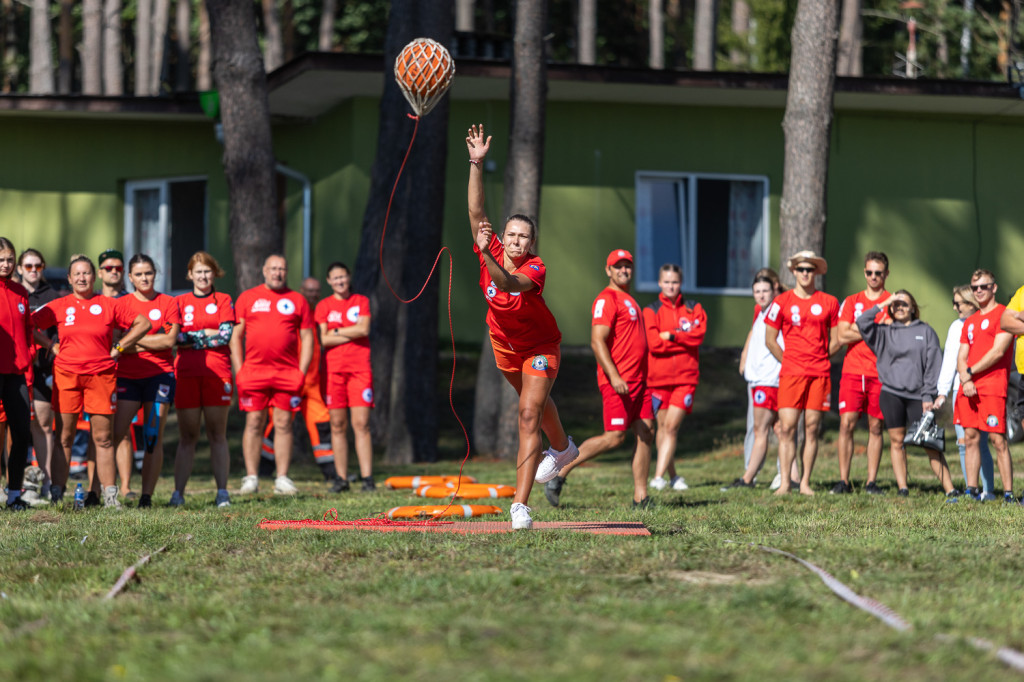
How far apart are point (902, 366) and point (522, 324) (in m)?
4.02

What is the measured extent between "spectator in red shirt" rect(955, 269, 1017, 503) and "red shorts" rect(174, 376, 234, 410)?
231 inches

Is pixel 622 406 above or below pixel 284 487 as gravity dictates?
above

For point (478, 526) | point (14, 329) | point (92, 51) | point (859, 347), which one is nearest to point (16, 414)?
point (14, 329)

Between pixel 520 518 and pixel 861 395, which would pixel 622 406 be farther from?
pixel 861 395

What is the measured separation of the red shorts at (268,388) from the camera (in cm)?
1121

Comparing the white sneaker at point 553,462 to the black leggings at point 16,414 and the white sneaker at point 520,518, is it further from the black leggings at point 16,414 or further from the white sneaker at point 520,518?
the black leggings at point 16,414

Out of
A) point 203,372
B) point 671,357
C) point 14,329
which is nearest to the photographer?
point 14,329

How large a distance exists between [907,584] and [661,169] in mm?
15668

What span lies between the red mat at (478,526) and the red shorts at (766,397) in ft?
12.7

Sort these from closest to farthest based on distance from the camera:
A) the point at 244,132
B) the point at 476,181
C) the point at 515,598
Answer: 1. the point at 515,598
2. the point at 476,181
3. the point at 244,132

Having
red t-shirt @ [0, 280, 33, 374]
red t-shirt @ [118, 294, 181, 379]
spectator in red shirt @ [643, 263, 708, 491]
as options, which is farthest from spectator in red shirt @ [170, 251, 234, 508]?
spectator in red shirt @ [643, 263, 708, 491]

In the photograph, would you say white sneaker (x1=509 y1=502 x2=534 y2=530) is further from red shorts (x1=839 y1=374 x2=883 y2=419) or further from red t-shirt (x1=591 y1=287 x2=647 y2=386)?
red shorts (x1=839 y1=374 x2=883 y2=419)

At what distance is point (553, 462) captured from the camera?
28.5 ft

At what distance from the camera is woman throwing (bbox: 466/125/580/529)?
24.8 ft
